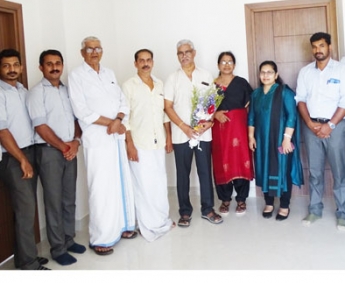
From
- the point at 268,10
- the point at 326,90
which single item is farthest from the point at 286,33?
the point at 326,90

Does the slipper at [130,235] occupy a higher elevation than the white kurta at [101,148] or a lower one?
lower

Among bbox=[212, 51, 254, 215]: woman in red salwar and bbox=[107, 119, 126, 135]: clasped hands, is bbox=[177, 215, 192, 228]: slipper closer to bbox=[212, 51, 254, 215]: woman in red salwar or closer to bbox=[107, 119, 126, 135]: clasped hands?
bbox=[212, 51, 254, 215]: woman in red salwar

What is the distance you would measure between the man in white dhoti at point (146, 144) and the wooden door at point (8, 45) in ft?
3.09

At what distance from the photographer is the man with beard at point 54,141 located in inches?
106

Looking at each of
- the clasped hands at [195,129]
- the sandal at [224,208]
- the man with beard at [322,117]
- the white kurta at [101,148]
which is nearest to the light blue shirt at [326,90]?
the man with beard at [322,117]

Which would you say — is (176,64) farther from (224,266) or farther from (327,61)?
(224,266)

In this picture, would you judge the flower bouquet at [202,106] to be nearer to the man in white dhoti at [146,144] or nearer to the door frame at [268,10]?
the man in white dhoti at [146,144]

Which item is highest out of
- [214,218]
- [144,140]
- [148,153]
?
[144,140]

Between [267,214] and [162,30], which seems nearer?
[267,214]

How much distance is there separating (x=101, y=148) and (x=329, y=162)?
80.7 inches

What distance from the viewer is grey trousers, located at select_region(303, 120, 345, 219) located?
330cm

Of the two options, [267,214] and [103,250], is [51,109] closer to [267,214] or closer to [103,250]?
[103,250]

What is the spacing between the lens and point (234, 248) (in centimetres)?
295
